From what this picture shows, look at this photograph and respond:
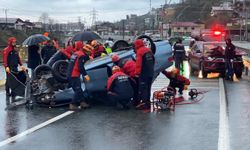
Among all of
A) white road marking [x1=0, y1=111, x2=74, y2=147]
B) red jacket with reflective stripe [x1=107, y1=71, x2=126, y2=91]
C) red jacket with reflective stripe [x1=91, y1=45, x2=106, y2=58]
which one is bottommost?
white road marking [x1=0, y1=111, x2=74, y2=147]

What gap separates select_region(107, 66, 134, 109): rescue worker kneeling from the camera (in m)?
11.5

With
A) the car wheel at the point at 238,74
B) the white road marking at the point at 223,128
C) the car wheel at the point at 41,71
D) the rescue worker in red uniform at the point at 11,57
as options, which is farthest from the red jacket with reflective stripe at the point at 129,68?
the car wheel at the point at 238,74

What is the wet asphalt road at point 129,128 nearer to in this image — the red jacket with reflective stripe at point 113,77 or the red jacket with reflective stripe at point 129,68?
the red jacket with reflective stripe at point 113,77

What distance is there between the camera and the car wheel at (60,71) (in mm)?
12680

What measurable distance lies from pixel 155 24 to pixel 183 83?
10851 cm

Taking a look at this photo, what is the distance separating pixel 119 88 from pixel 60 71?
2.24m

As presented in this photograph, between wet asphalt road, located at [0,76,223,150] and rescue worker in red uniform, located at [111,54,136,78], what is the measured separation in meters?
0.98

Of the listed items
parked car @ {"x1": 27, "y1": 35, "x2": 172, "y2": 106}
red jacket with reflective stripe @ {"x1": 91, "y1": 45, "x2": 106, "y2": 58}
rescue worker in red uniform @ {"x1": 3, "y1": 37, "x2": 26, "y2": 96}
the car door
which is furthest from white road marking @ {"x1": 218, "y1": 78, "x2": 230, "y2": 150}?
the car door

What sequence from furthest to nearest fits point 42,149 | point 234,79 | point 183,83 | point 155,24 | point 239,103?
point 155,24 → point 234,79 → point 183,83 → point 239,103 → point 42,149

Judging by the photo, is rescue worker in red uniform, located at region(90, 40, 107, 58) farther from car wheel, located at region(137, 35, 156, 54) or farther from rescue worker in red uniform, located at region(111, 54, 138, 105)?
rescue worker in red uniform, located at region(111, 54, 138, 105)

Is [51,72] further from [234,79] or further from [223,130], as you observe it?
[234,79]

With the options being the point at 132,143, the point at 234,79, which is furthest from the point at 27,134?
the point at 234,79

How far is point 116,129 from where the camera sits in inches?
365

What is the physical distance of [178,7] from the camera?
405 ft
